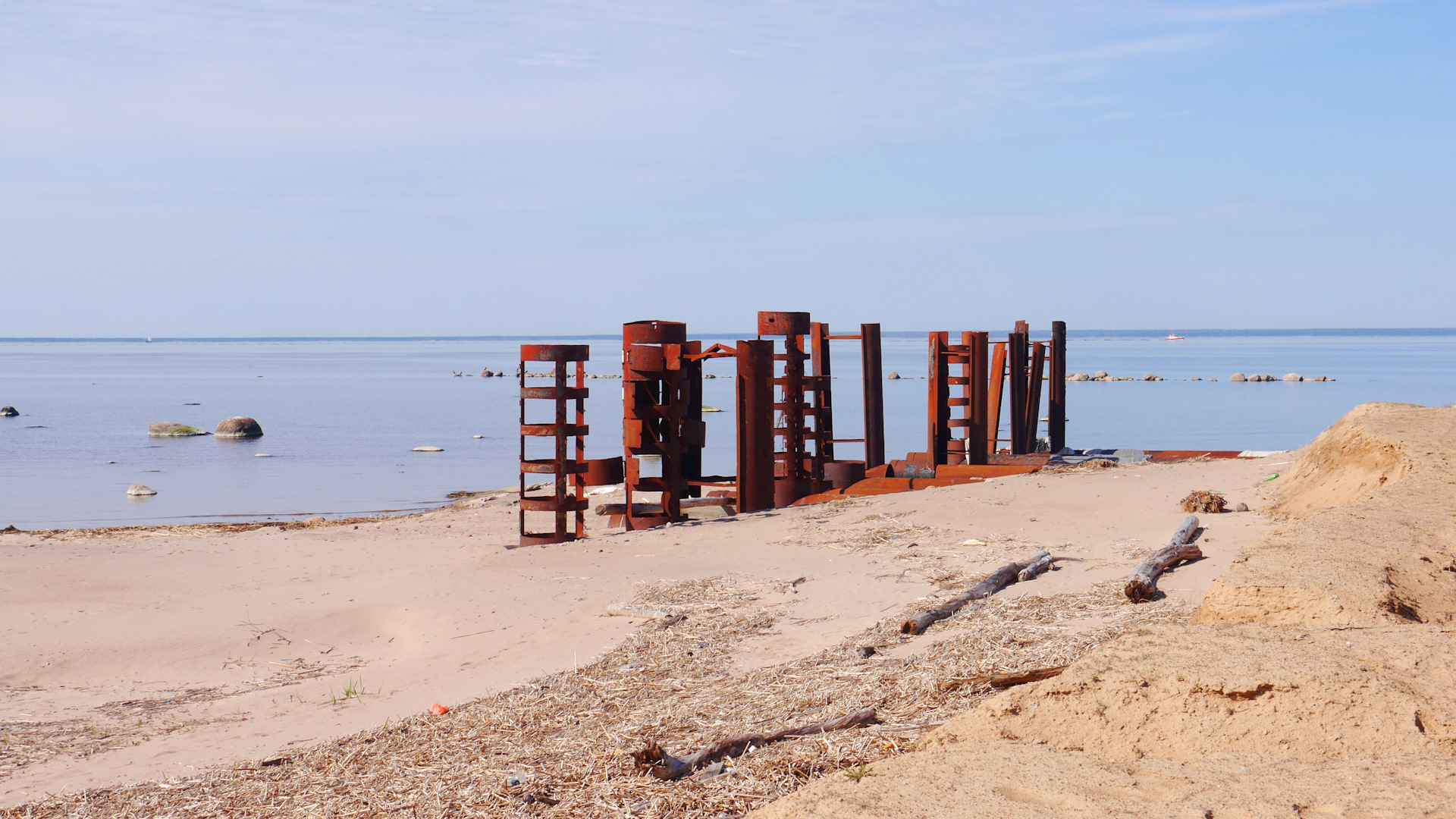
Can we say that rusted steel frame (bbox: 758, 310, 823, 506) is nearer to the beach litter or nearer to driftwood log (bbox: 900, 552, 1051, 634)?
the beach litter

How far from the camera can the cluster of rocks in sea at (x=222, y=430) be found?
32.8 meters

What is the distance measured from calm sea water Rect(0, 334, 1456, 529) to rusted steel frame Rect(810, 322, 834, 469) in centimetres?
840

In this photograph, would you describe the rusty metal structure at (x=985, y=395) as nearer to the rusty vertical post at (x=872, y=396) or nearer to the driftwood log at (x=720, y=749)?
the rusty vertical post at (x=872, y=396)

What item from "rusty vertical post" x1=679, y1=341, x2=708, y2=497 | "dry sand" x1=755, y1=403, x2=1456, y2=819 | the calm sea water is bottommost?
the calm sea water

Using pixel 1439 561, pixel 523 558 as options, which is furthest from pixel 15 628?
pixel 1439 561

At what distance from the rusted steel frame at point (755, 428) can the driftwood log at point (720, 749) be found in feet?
29.6

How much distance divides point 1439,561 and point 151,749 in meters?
7.28

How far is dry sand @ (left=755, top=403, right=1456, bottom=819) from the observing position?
332 centimetres

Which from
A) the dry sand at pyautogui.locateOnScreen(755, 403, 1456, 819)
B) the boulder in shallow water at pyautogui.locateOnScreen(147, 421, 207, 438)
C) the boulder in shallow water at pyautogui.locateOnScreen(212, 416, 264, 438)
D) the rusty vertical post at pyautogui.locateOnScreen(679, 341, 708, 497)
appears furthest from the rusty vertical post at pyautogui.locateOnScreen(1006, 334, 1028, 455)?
the boulder in shallow water at pyautogui.locateOnScreen(147, 421, 207, 438)

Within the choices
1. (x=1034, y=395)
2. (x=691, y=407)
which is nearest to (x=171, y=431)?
(x=691, y=407)

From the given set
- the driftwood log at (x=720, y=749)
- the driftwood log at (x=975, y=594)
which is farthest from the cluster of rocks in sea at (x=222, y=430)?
the driftwood log at (x=720, y=749)

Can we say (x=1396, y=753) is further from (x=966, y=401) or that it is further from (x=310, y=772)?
(x=966, y=401)

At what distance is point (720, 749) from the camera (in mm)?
4293

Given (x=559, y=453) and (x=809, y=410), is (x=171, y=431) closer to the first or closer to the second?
(x=809, y=410)
